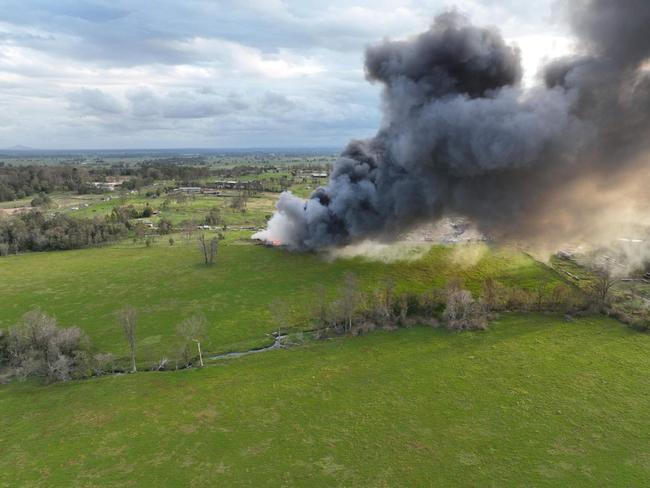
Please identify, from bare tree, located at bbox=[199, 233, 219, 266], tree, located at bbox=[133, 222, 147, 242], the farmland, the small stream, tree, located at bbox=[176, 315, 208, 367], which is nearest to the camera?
the farmland

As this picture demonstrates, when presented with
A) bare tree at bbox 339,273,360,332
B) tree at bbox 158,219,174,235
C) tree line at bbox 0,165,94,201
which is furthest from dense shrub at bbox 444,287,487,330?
tree line at bbox 0,165,94,201

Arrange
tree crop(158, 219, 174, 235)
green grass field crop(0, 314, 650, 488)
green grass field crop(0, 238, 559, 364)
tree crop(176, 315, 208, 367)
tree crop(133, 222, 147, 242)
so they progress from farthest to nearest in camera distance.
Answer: tree crop(158, 219, 174, 235), tree crop(133, 222, 147, 242), green grass field crop(0, 238, 559, 364), tree crop(176, 315, 208, 367), green grass field crop(0, 314, 650, 488)

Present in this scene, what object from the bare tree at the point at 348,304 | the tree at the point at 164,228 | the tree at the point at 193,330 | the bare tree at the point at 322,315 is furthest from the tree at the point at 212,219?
the bare tree at the point at 348,304

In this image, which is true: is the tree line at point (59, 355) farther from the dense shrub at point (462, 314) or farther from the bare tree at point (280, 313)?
the dense shrub at point (462, 314)

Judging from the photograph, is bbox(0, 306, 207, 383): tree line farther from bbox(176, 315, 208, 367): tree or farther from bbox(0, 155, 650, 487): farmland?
bbox(0, 155, 650, 487): farmland

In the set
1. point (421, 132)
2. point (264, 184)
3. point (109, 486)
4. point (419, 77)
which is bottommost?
point (109, 486)

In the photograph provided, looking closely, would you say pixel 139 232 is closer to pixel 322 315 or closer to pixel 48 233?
pixel 48 233

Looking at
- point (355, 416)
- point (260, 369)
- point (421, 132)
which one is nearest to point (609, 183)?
point (421, 132)

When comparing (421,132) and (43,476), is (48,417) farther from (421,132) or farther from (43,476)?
(421,132)
